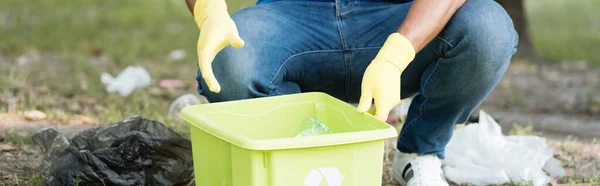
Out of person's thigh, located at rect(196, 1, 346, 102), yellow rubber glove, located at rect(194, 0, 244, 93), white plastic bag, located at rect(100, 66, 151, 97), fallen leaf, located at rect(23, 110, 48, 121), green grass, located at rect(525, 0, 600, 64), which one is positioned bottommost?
green grass, located at rect(525, 0, 600, 64)

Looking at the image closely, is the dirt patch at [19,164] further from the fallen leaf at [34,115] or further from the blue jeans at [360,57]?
the blue jeans at [360,57]

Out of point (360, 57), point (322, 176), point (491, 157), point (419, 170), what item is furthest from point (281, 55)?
point (491, 157)

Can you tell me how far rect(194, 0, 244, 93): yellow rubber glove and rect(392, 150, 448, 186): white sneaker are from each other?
2.07ft

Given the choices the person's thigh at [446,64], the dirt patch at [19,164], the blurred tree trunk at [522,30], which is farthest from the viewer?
the blurred tree trunk at [522,30]

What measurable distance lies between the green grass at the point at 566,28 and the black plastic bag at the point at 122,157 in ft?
13.1

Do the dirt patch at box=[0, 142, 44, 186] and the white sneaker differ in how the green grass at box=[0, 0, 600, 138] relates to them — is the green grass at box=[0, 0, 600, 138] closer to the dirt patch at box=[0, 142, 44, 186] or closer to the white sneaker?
the dirt patch at box=[0, 142, 44, 186]

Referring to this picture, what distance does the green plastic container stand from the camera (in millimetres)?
1591

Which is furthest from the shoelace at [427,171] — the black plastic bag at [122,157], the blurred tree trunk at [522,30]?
the blurred tree trunk at [522,30]

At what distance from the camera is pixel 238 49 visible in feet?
6.95

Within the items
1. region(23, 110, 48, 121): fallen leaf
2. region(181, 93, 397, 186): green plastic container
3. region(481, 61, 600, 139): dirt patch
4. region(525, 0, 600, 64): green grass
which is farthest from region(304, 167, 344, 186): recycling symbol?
region(525, 0, 600, 64): green grass

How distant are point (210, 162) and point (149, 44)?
12.0 ft

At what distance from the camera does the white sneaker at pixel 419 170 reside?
2.23 m

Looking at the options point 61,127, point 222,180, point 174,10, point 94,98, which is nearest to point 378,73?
point 222,180

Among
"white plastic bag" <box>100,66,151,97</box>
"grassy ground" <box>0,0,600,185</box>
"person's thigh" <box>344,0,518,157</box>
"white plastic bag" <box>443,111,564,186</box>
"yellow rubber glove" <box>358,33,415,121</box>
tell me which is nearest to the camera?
"yellow rubber glove" <box>358,33,415,121</box>
